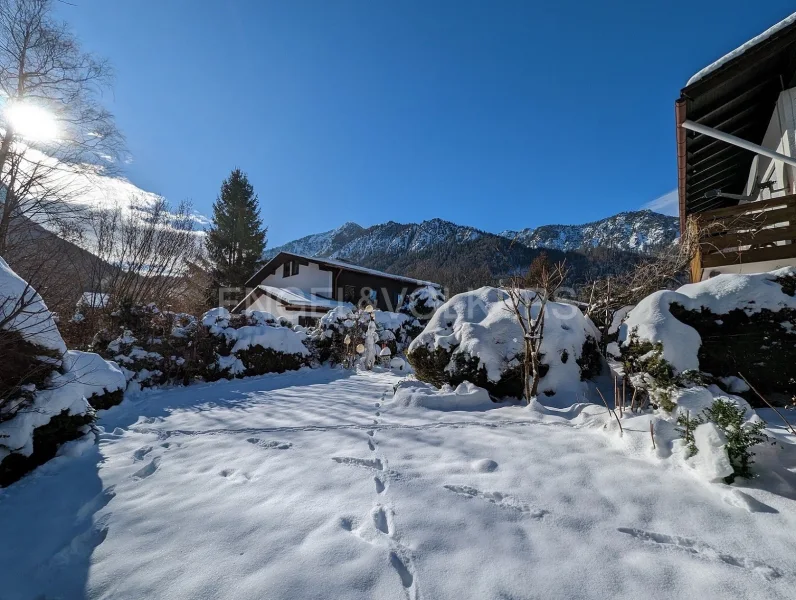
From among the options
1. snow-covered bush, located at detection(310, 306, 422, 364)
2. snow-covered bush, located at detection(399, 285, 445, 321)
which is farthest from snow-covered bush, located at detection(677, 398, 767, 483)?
snow-covered bush, located at detection(399, 285, 445, 321)

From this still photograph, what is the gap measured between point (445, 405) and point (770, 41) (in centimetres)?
792

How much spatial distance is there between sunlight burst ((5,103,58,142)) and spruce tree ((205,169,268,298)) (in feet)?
54.3

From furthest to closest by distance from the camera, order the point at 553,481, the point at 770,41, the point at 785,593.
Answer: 1. the point at 770,41
2. the point at 553,481
3. the point at 785,593

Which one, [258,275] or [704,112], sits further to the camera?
[258,275]

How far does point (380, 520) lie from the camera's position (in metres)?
1.93

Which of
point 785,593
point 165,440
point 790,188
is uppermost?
point 790,188

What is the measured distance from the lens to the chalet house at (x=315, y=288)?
59.9 feet

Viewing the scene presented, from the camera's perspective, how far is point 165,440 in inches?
147

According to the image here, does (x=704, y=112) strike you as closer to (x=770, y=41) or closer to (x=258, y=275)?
(x=770, y=41)

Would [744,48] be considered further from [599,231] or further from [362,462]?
[599,231]

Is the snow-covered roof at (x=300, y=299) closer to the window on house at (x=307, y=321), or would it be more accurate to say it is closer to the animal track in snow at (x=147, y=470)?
the window on house at (x=307, y=321)

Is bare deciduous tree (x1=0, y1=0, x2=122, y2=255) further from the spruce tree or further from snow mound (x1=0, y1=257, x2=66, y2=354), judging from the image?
the spruce tree

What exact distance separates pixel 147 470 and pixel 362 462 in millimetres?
1874

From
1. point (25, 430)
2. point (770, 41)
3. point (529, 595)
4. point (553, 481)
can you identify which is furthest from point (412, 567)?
point (770, 41)
